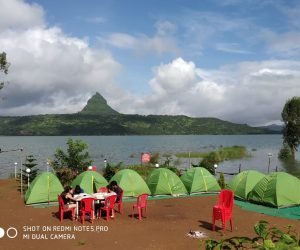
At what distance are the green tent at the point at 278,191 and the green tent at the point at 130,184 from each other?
573 cm

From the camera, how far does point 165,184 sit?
19547 mm

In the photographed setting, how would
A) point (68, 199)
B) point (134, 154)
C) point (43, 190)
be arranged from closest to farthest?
1. point (68, 199)
2. point (43, 190)
3. point (134, 154)

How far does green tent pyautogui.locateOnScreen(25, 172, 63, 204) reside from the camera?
1716cm

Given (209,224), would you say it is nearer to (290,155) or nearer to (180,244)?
(180,244)

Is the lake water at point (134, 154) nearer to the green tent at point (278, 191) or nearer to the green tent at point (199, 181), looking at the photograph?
the green tent at point (199, 181)

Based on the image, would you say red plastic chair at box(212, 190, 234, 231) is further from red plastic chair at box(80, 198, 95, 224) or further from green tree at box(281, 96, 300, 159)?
green tree at box(281, 96, 300, 159)

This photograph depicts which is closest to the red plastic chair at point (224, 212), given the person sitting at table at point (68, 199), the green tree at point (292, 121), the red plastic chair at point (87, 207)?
the red plastic chair at point (87, 207)

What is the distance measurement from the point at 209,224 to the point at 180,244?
315 cm

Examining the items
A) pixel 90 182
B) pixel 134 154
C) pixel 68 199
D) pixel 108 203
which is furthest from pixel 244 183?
pixel 134 154

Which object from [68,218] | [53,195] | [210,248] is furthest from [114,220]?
[210,248]

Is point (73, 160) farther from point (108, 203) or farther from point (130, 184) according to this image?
point (108, 203)

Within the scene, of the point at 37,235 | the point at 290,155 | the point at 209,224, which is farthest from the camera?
the point at 290,155

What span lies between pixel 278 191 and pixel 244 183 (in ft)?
7.19

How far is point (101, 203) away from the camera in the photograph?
1462cm
